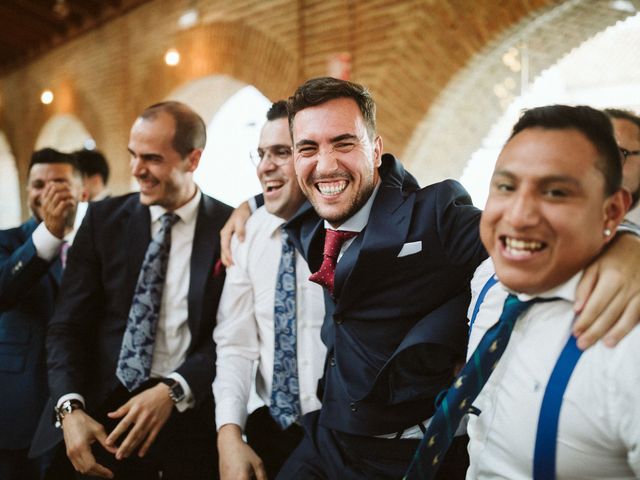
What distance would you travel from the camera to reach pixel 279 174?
6.72ft

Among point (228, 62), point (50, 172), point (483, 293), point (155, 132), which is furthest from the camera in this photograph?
point (228, 62)

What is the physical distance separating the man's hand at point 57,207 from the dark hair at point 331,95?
1318mm

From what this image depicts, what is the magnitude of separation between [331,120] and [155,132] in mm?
1050

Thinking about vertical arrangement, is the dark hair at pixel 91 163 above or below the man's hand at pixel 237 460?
above

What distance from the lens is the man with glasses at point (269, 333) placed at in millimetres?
1852

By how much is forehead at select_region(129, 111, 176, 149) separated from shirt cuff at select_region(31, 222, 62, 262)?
0.57 meters

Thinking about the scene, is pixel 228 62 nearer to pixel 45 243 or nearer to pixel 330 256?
pixel 45 243

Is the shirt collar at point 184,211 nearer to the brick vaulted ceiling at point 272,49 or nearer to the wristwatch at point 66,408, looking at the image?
the wristwatch at point 66,408

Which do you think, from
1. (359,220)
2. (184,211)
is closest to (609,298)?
(359,220)

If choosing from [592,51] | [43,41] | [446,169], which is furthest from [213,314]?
[43,41]

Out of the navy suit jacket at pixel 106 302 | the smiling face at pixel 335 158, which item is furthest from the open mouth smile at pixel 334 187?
the navy suit jacket at pixel 106 302

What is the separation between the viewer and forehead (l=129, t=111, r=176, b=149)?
228 cm

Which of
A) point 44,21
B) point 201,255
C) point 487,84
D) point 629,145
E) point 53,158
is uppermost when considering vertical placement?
point 44,21

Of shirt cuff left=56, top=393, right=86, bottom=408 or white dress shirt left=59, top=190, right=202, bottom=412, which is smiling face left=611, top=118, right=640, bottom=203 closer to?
white dress shirt left=59, top=190, right=202, bottom=412
